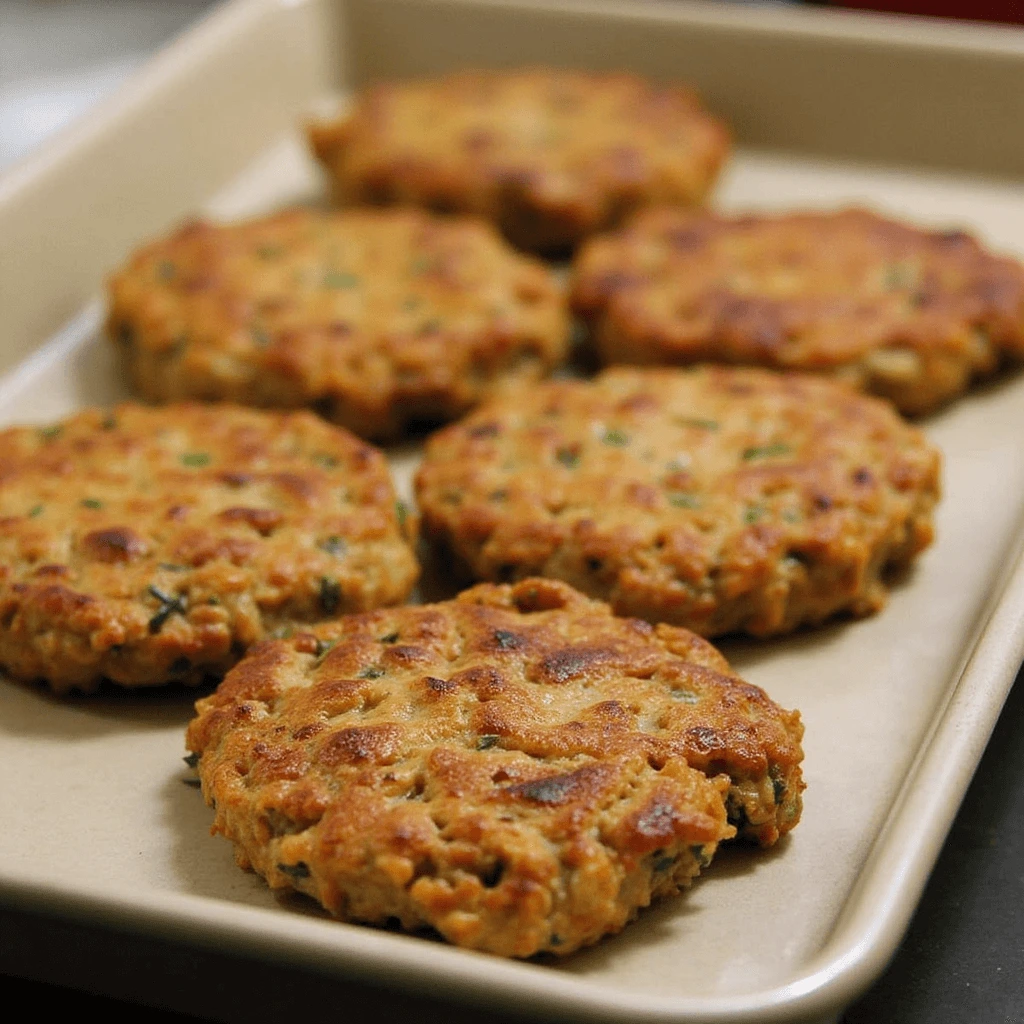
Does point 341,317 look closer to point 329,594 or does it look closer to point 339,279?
point 339,279

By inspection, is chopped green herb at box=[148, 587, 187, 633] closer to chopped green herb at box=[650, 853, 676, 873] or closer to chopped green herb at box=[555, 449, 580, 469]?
chopped green herb at box=[555, 449, 580, 469]

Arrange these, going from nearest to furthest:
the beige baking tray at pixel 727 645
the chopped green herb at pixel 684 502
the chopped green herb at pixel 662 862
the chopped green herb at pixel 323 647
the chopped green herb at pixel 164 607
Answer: the beige baking tray at pixel 727 645 → the chopped green herb at pixel 662 862 → the chopped green herb at pixel 323 647 → the chopped green herb at pixel 164 607 → the chopped green herb at pixel 684 502

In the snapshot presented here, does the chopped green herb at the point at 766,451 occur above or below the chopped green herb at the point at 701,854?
above

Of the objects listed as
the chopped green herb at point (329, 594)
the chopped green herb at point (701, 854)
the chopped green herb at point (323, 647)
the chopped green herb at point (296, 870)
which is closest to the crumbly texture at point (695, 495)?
the chopped green herb at point (329, 594)

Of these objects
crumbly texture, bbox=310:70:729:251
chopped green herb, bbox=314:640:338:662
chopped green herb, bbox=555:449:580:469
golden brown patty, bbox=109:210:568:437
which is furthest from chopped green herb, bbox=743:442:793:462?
crumbly texture, bbox=310:70:729:251

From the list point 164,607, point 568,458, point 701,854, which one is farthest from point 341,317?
point 701,854

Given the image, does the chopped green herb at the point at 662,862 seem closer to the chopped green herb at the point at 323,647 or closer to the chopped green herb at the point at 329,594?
the chopped green herb at the point at 323,647
